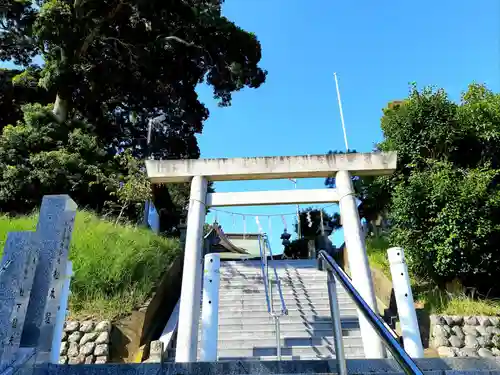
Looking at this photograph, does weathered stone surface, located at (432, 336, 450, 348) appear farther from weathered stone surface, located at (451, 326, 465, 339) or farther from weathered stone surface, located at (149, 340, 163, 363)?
weathered stone surface, located at (149, 340, 163, 363)

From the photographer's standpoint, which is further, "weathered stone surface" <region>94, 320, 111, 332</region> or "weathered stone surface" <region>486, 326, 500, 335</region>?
"weathered stone surface" <region>486, 326, 500, 335</region>

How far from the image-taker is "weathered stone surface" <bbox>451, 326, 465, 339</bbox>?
5.64 metres

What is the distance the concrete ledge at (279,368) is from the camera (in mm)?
2359

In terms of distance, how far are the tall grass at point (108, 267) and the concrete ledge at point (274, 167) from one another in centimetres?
153

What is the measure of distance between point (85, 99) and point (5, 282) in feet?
40.9

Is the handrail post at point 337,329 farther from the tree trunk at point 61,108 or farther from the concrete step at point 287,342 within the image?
the tree trunk at point 61,108

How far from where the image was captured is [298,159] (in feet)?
20.9

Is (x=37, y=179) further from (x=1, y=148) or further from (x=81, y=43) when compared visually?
(x=81, y=43)

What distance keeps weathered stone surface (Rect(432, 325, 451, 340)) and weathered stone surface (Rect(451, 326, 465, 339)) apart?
0.26ft

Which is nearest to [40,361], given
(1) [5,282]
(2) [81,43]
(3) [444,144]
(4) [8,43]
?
(1) [5,282]

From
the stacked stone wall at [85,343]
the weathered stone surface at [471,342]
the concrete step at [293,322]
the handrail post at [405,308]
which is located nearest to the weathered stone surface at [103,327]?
the stacked stone wall at [85,343]

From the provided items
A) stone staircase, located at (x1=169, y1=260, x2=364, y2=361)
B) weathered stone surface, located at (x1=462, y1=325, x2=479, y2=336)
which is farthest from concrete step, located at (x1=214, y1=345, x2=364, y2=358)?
weathered stone surface, located at (x1=462, y1=325, x2=479, y2=336)

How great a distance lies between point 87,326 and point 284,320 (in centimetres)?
320

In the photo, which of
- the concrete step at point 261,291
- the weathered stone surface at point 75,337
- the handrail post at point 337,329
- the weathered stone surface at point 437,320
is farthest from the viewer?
the concrete step at point 261,291
